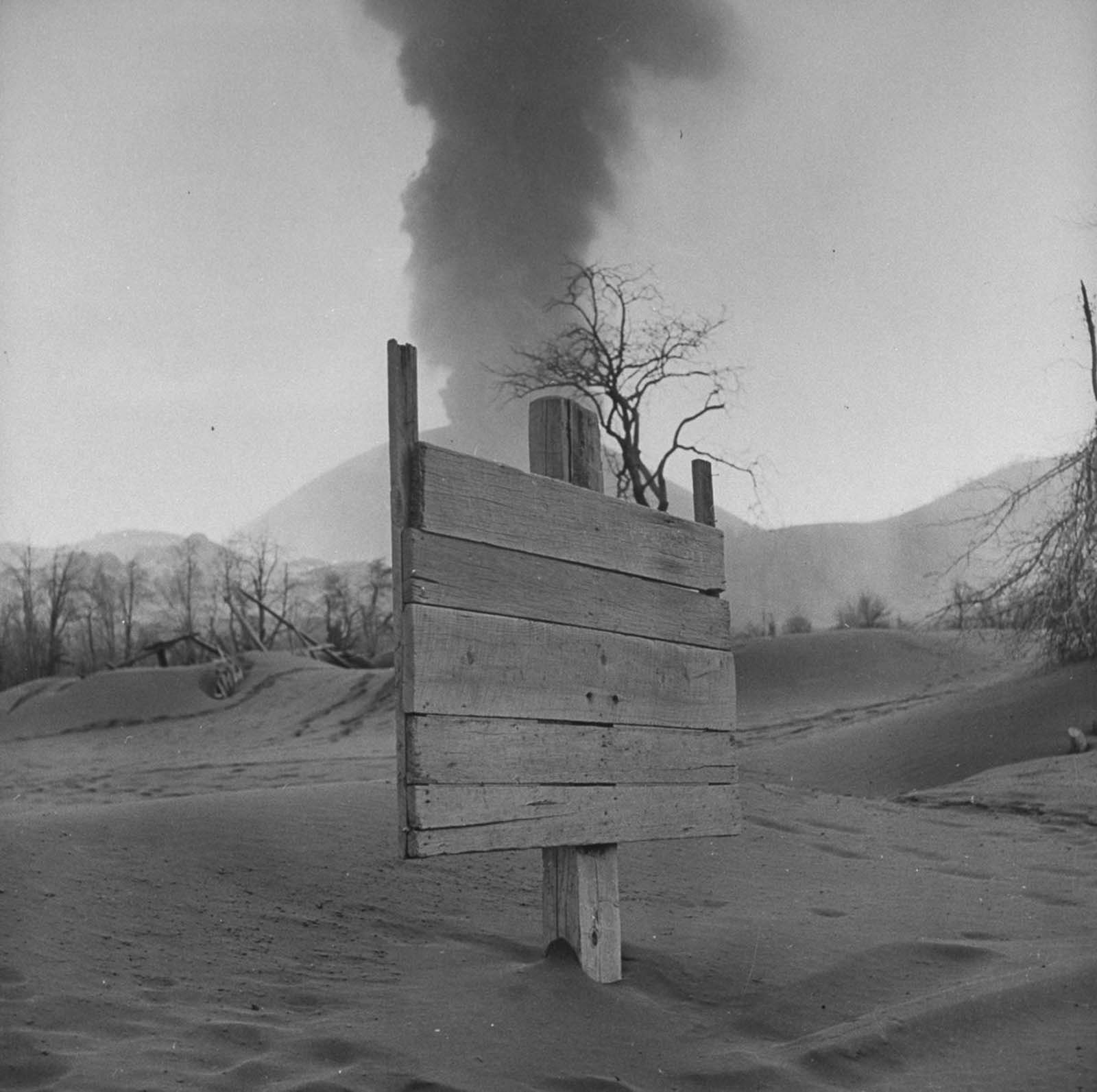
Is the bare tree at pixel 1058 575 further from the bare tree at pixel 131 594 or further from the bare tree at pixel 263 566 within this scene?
the bare tree at pixel 263 566

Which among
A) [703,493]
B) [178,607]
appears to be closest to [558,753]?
[703,493]

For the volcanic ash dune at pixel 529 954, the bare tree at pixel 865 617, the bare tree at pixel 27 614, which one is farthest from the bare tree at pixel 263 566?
the volcanic ash dune at pixel 529 954

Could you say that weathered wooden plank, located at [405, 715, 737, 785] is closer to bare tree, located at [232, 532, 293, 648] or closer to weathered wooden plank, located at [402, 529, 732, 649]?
weathered wooden plank, located at [402, 529, 732, 649]

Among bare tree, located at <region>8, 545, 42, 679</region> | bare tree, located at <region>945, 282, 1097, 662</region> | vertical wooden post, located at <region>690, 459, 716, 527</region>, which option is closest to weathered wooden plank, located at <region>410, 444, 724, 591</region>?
vertical wooden post, located at <region>690, 459, 716, 527</region>

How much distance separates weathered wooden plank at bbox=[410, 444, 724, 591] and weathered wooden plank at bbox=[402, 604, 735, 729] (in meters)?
0.24

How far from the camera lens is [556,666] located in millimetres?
3430

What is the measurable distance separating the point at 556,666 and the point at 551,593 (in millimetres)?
225

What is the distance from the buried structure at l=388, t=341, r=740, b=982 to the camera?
302 centimetres

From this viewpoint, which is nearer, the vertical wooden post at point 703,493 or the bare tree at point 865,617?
the vertical wooden post at point 703,493

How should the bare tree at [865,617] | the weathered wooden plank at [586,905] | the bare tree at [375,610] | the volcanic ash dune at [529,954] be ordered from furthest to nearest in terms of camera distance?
1. the bare tree at [375,610]
2. the bare tree at [865,617]
3. the weathered wooden plank at [586,905]
4. the volcanic ash dune at [529,954]

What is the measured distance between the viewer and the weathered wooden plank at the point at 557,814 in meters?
2.95

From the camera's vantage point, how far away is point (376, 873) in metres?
5.01

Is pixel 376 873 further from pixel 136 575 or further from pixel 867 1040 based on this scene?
pixel 136 575

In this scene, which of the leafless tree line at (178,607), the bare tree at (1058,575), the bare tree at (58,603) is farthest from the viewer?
the leafless tree line at (178,607)
